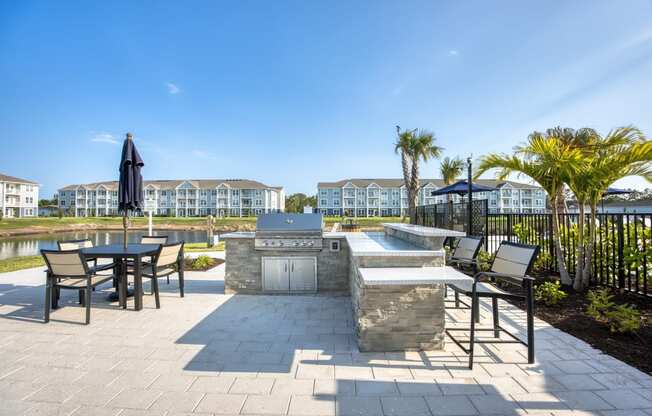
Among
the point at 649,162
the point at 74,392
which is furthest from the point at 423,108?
the point at 74,392

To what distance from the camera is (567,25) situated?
624 cm

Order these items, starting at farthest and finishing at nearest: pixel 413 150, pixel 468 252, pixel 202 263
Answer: pixel 413 150
pixel 202 263
pixel 468 252

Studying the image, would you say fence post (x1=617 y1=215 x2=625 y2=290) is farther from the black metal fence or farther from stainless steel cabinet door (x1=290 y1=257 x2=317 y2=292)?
stainless steel cabinet door (x1=290 y1=257 x2=317 y2=292)

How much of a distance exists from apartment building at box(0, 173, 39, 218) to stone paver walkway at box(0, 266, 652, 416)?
76.1 m

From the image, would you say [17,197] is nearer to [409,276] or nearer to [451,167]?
[451,167]

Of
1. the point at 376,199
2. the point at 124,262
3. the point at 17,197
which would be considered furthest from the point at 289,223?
the point at 17,197

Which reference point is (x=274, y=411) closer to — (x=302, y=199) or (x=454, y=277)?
(x=454, y=277)

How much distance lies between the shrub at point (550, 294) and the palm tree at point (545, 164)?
1026mm

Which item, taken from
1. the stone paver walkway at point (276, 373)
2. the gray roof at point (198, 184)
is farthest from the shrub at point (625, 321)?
the gray roof at point (198, 184)

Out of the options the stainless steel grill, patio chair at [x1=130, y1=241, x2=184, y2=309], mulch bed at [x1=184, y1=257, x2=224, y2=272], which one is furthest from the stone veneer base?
mulch bed at [x1=184, y1=257, x2=224, y2=272]

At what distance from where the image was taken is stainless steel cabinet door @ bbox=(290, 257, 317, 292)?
501cm

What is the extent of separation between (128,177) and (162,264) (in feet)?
5.73

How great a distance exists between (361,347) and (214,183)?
234ft

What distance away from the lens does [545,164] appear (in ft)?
15.9
